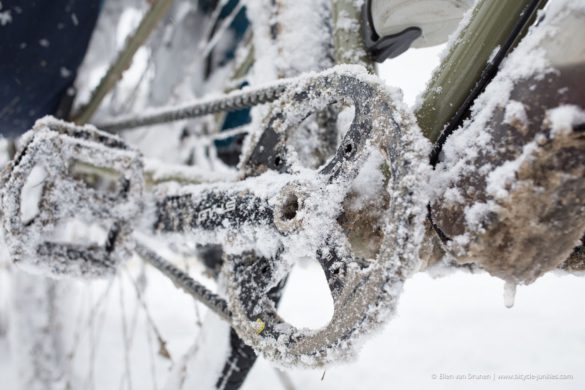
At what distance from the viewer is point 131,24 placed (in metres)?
1.95

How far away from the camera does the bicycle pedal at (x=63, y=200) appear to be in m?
0.82

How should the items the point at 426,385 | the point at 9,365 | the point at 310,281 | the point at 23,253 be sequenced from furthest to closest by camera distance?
the point at 310,281 → the point at 9,365 → the point at 426,385 → the point at 23,253

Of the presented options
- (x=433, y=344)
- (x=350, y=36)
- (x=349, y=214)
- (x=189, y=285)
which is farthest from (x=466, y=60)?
(x=433, y=344)

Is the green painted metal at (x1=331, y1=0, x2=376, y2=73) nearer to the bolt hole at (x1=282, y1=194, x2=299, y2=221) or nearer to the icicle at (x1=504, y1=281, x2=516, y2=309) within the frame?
the bolt hole at (x1=282, y1=194, x2=299, y2=221)

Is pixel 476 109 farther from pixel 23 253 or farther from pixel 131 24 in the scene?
pixel 131 24

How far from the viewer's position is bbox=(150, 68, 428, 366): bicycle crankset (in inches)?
18.9

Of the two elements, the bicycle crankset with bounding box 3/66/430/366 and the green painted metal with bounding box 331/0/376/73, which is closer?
the bicycle crankset with bounding box 3/66/430/366

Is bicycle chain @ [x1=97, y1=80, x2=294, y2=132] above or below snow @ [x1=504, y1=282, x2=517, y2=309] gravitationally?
above

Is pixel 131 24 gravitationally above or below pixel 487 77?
Answer: above

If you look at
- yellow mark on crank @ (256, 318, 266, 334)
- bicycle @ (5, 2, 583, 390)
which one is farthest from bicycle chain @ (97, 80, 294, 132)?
yellow mark on crank @ (256, 318, 266, 334)

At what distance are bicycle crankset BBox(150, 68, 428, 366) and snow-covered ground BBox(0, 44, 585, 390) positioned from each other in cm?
106

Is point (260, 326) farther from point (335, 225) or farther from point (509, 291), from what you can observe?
point (509, 291)

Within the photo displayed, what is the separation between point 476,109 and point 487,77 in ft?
0.19

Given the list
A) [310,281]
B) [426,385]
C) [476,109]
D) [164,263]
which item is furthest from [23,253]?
[310,281]
